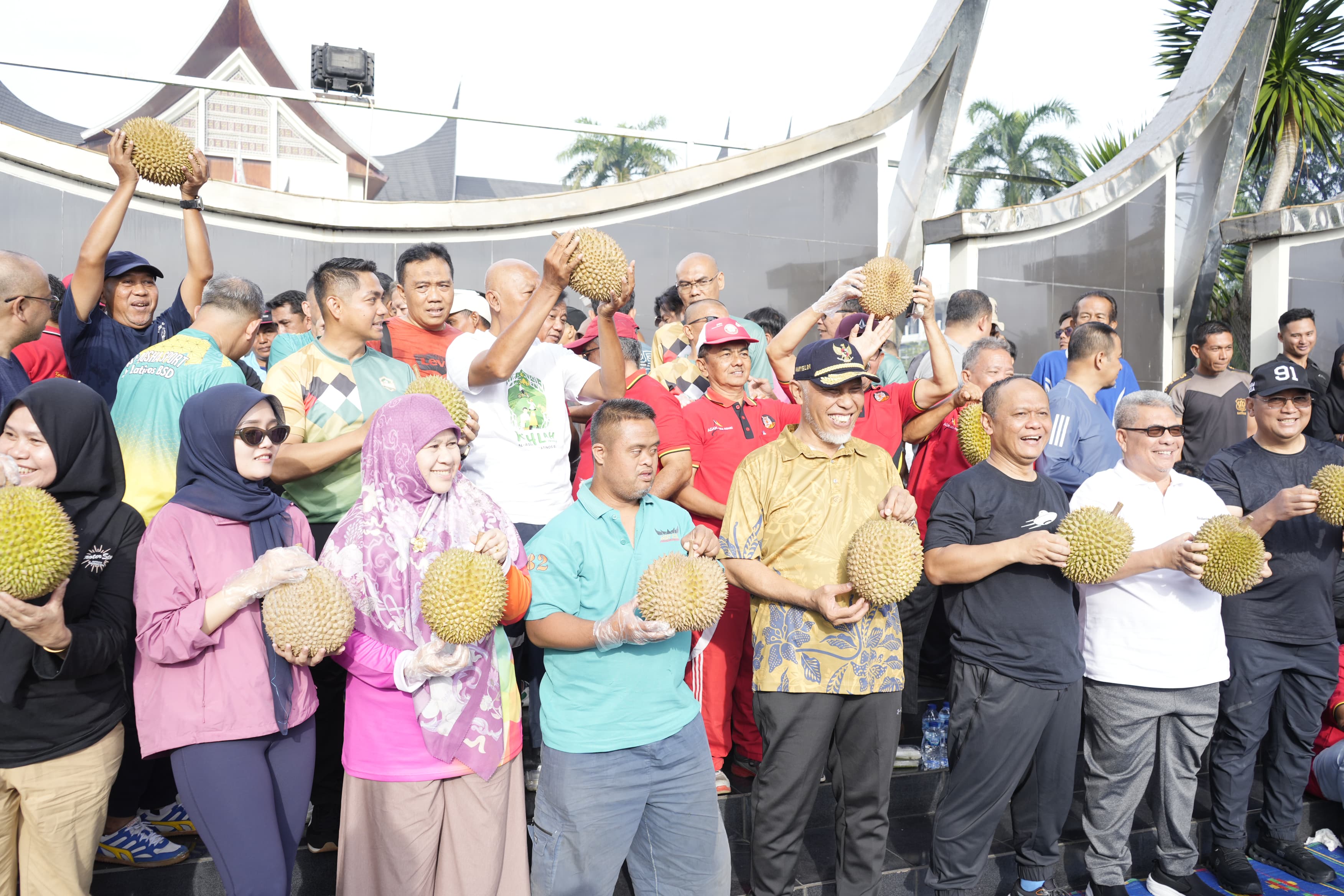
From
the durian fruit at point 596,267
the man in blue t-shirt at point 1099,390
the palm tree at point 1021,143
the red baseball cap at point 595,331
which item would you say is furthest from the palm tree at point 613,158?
the palm tree at point 1021,143

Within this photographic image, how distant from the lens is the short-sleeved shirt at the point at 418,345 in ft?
17.1

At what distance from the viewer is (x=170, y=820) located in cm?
399

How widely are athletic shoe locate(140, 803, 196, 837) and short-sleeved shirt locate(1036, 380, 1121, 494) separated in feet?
15.3

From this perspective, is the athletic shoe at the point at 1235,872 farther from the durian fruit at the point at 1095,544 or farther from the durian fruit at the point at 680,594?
the durian fruit at the point at 680,594

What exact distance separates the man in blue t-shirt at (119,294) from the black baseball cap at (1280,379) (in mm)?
5449

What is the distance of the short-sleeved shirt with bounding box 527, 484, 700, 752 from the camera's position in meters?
3.29

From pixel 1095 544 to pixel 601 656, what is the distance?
2027 mm

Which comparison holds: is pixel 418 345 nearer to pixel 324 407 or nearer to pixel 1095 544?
pixel 324 407

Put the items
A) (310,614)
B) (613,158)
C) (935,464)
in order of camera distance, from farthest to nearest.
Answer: (613,158), (935,464), (310,614)

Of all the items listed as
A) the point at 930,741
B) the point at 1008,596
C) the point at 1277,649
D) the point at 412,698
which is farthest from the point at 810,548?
the point at 1277,649

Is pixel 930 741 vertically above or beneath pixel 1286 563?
beneath

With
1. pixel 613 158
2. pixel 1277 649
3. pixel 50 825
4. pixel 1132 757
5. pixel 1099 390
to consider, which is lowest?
pixel 1132 757

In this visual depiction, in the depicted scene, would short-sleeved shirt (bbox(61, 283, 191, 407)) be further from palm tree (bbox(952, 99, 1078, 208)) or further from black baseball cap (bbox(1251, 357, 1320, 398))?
palm tree (bbox(952, 99, 1078, 208))

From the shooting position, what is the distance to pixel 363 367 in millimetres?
4363
